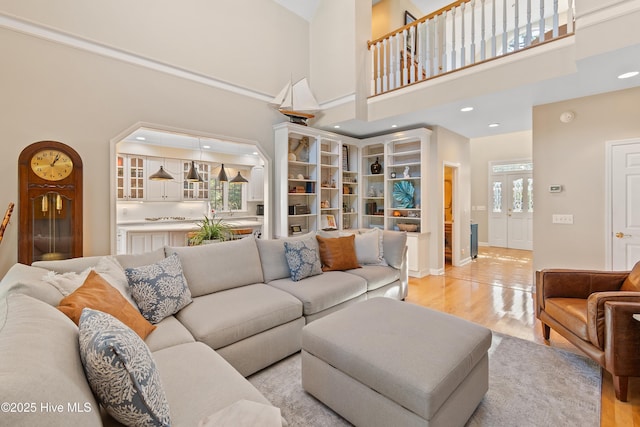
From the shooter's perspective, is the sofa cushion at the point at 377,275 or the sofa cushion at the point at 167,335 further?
the sofa cushion at the point at 377,275

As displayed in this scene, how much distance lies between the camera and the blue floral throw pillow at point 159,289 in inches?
78.7

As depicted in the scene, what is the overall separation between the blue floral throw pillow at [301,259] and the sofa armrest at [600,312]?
2.26 meters

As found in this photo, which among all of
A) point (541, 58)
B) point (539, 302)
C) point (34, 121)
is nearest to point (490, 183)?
point (541, 58)

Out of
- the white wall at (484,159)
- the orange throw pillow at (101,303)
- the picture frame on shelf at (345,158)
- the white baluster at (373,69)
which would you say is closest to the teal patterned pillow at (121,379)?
the orange throw pillow at (101,303)

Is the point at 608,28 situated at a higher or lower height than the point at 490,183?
higher

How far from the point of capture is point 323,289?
275 centimetres

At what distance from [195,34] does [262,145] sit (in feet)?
5.54

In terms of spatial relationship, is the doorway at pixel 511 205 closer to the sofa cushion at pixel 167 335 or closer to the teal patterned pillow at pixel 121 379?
the sofa cushion at pixel 167 335

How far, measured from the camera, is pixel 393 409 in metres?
1.46

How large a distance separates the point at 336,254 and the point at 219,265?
133 centimetres

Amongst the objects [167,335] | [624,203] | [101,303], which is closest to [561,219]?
[624,203]

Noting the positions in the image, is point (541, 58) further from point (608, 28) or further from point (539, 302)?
point (539, 302)

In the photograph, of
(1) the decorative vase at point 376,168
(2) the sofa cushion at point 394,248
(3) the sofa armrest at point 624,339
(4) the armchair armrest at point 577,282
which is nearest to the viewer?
(3) the sofa armrest at point 624,339

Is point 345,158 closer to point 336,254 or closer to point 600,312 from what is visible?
point 336,254
